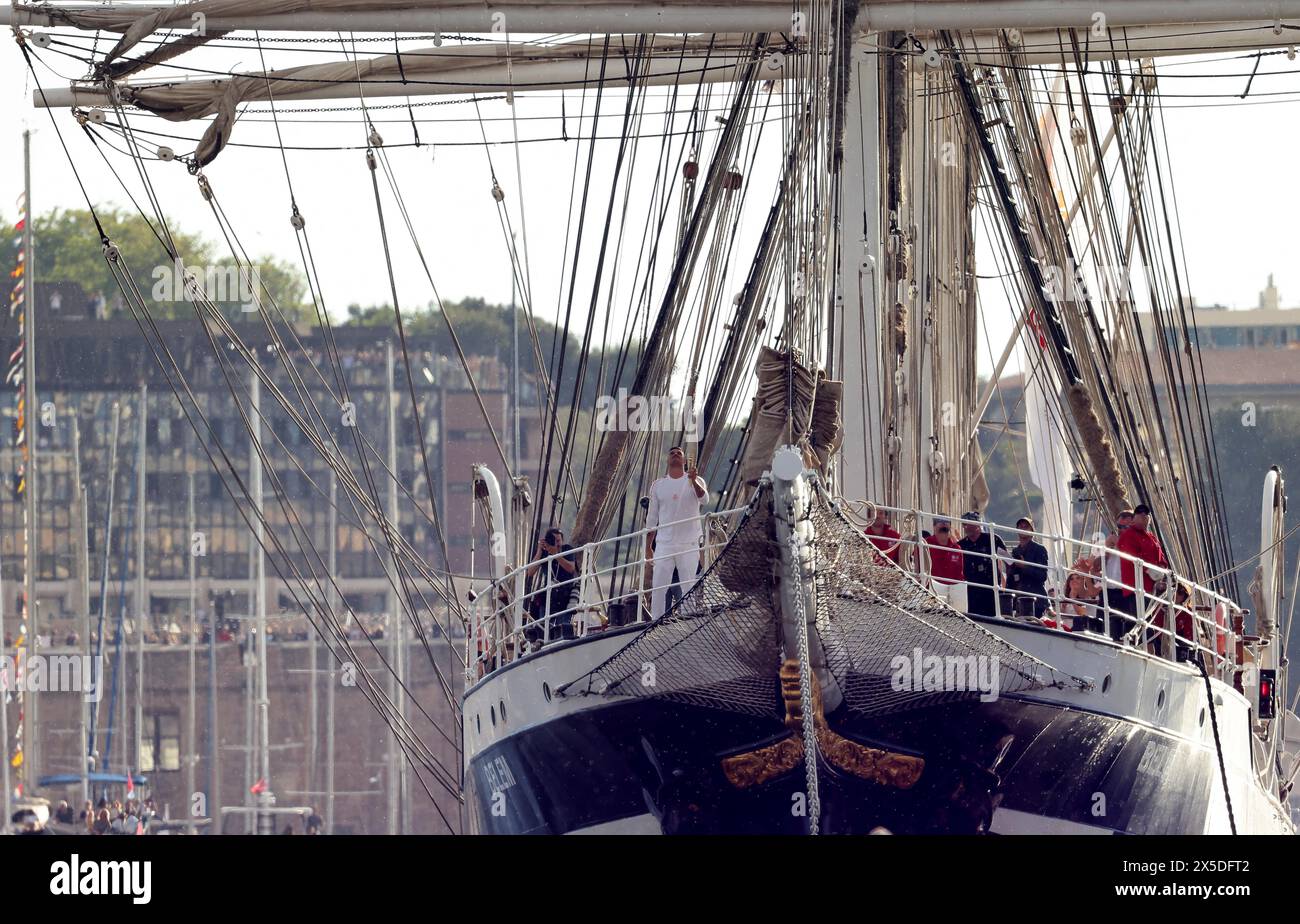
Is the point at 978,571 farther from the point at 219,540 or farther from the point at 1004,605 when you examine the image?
the point at 219,540

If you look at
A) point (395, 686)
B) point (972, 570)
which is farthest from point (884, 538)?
point (395, 686)

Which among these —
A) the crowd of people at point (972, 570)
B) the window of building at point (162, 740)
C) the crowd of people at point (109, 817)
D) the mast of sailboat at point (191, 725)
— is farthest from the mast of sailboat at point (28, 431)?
the window of building at point (162, 740)

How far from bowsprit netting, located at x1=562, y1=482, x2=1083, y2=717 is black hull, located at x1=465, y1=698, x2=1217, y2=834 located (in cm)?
18

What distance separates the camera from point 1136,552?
18.9 metres

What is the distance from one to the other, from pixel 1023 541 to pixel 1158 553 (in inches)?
53.9

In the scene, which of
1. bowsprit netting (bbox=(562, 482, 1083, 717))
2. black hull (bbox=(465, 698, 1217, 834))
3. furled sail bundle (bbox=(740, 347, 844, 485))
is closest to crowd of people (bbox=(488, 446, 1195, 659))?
bowsprit netting (bbox=(562, 482, 1083, 717))

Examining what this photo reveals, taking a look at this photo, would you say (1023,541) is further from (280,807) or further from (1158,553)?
(280,807)

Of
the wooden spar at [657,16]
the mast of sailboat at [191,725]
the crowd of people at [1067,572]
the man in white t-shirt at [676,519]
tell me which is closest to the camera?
the man in white t-shirt at [676,519]

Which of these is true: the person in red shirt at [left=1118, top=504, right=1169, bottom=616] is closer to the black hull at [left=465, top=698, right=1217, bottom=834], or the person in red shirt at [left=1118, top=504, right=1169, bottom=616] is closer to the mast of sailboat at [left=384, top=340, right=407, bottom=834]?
the black hull at [left=465, top=698, right=1217, bottom=834]

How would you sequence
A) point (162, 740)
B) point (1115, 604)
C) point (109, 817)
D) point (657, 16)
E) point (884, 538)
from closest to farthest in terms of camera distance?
1. point (884, 538)
2. point (1115, 604)
3. point (657, 16)
4. point (109, 817)
5. point (162, 740)

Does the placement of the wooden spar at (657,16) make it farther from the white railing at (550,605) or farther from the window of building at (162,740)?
the window of building at (162,740)

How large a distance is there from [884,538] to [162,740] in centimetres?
4152

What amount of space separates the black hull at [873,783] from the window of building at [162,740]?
1541 inches

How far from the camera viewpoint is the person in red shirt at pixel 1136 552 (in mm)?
18891
